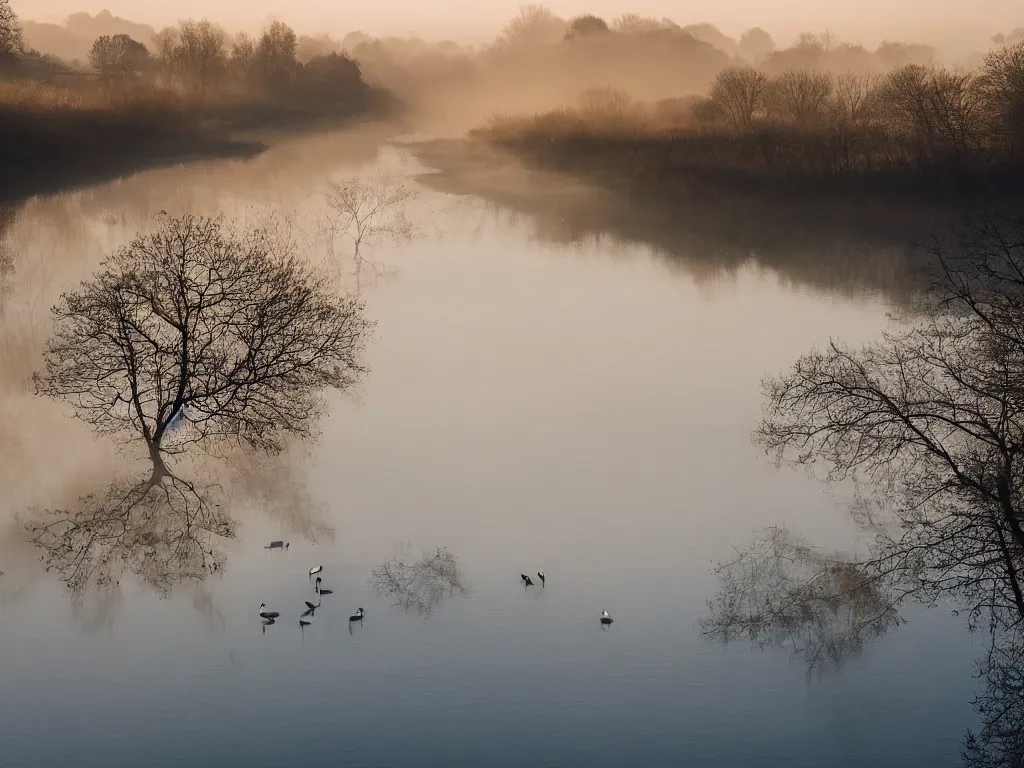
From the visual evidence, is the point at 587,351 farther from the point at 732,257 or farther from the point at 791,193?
the point at 791,193

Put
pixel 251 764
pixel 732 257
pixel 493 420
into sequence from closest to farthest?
pixel 251 764 < pixel 493 420 < pixel 732 257

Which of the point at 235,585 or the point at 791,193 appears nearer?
the point at 235,585

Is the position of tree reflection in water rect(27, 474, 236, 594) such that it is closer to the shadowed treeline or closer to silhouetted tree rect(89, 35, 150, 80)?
the shadowed treeline

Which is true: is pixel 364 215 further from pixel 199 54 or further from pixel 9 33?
pixel 199 54

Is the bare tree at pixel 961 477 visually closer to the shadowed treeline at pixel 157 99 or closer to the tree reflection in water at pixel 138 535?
the tree reflection in water at pixel 138 535

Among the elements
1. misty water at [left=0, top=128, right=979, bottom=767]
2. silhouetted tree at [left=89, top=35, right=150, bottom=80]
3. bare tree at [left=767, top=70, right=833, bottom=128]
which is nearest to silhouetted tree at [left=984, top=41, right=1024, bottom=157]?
bare tree at [left=767, top=70, right=833, bottom=128]

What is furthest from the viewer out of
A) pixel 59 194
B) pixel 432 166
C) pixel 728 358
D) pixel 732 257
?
pixel 432 166

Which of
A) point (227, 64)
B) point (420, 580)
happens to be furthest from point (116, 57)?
point (420, 580)

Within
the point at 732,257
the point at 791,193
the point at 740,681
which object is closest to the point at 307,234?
the point at 732,257
